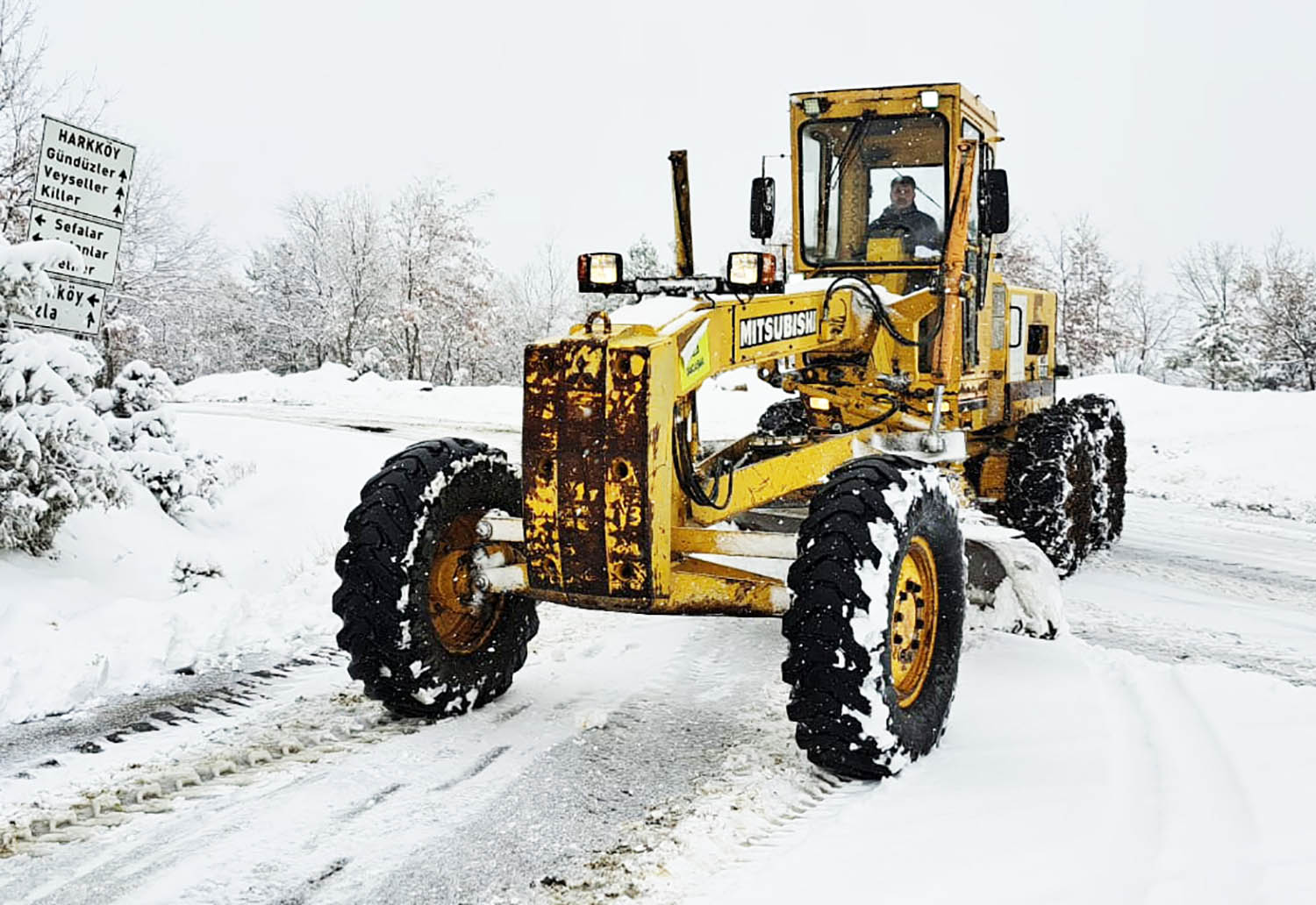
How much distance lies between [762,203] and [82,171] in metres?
4.30

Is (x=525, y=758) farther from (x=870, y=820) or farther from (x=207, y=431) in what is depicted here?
(x=207, y=431)

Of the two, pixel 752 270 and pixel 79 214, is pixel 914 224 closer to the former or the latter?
pixel 752 270

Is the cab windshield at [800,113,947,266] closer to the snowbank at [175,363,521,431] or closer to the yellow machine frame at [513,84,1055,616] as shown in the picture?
the yellow machine frame at [513,84,1055,616]

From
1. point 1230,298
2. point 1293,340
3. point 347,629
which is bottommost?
point 347,629

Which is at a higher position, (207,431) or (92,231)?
(92,231)

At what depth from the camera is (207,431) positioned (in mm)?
14812

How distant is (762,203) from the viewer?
23.2 feet

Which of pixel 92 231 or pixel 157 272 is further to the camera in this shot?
pixel 157 272

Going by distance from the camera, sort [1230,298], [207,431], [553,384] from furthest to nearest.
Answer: [1230,298] < [207,431] < [553,384]

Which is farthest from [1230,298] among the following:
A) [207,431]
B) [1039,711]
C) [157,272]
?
[1039,711]

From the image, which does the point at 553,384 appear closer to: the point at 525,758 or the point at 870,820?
the point at 525,758

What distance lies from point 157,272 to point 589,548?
1003 inches

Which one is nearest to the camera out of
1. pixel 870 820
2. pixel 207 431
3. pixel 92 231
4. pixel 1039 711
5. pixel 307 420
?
pixel 870 820

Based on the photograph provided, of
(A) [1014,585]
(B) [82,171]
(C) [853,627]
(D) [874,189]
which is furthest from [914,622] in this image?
(B) [82,171]
